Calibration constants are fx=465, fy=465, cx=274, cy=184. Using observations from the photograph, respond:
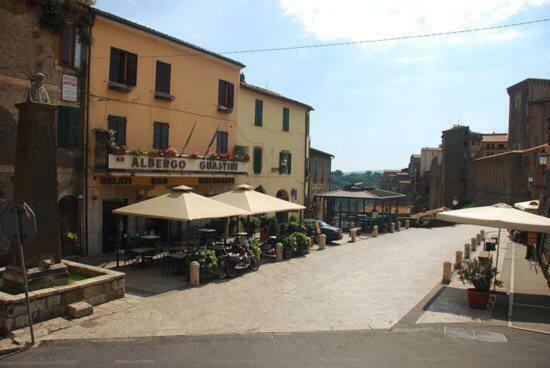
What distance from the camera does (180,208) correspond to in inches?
557

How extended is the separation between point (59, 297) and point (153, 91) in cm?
1246

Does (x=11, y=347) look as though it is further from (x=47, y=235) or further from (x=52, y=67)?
(x=52, y=67)

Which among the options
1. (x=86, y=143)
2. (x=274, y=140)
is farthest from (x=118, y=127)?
(x=274, y=140)

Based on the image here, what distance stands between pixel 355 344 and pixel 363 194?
21.0 meters

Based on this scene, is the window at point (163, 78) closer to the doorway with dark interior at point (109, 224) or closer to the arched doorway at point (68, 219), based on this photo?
the doorway with dark interior at point (109, 224)

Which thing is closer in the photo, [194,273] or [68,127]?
[194,273]

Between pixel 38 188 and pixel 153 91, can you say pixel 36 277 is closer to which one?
pixel 38 188

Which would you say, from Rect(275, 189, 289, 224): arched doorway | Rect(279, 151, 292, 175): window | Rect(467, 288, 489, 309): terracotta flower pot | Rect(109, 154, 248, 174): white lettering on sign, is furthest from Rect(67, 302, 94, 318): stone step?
Rect(279, 151, 292, 175): window

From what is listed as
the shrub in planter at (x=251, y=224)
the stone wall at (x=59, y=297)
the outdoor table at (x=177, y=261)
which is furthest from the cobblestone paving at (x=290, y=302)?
the shrub in planter at (x=251, y=224)

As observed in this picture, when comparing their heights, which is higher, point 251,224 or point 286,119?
point 286,119

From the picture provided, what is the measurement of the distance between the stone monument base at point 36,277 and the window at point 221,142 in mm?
14862

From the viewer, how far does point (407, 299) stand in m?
12.0

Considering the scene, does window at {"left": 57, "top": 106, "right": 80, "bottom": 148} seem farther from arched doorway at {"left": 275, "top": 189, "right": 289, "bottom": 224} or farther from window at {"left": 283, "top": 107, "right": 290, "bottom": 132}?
window at {"left": 283, "top": 107, "right": 290, "bottom": 132}

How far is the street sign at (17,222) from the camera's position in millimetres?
7797
